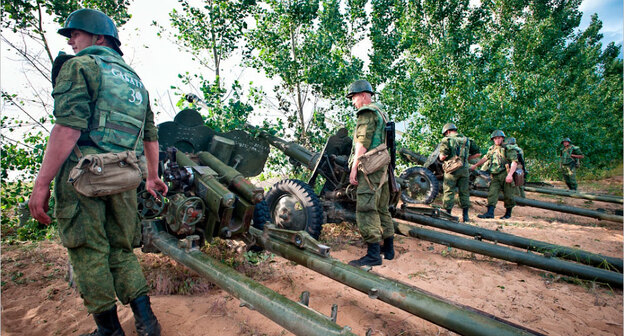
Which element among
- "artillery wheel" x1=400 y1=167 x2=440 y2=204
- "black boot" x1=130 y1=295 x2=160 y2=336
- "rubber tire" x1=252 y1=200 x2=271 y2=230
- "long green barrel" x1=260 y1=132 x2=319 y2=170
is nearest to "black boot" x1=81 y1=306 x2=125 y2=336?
"black boot" x1=130 y1=295 x2=160 y2=336

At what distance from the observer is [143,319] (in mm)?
2135

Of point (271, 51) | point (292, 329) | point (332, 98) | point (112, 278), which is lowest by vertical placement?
point (292, 329)

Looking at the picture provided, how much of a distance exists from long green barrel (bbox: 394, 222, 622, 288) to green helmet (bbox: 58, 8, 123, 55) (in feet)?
12.4

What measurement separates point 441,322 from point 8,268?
4421 mm

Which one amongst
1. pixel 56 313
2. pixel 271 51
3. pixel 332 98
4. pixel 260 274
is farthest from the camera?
pixel 332 98

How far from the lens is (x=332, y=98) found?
8484 millimetres

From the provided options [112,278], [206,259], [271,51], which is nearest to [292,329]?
[206,259]

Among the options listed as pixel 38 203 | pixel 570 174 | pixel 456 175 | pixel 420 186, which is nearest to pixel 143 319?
pixel 38 203

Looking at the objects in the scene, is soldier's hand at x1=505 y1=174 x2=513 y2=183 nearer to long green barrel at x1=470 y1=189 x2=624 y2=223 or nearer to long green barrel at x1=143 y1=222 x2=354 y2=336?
long green barrel at x1=470 y1=189 x2=624 y2=223

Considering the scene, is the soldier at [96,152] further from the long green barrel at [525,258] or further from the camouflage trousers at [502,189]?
the camouflage trousers at [502,189]

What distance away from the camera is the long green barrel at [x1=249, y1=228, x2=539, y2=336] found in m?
1.67

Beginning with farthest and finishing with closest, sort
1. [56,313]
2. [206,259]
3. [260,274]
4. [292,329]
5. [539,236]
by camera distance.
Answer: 1. [539,236]
2. [260,274]
3. [56,313]
4. [206,259]
5. [292,329]

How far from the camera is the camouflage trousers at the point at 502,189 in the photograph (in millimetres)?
7316

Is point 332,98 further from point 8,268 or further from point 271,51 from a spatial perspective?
point 8,268
